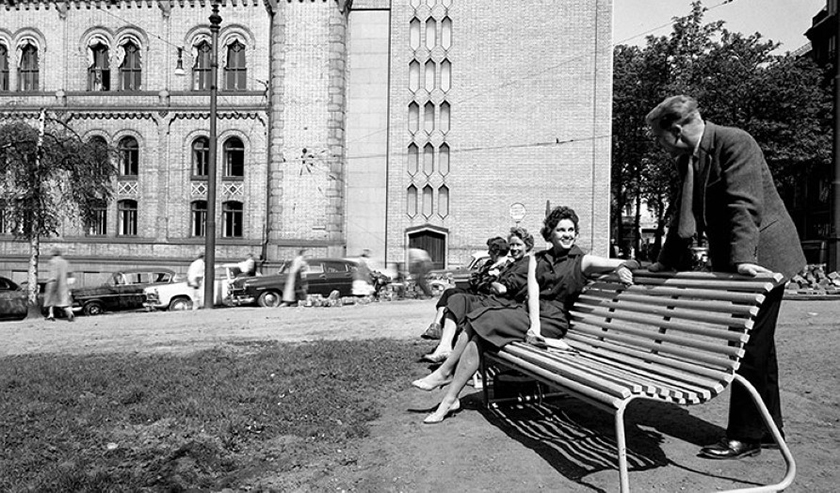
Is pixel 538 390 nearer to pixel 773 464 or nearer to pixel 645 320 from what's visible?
pixel 645 320

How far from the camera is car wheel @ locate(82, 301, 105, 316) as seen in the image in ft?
71.7

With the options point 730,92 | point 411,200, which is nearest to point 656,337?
point 411,200

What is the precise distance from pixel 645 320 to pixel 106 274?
104 feet

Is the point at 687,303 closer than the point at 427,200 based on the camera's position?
Yes

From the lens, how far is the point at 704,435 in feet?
15.6

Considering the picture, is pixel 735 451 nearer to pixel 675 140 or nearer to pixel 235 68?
pixel 675 140

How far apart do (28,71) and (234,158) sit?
11.0 m

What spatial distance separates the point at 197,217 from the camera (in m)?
32.6

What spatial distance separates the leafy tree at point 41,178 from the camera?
23156 millimetres

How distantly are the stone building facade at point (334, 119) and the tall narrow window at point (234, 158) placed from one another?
0.08 meters

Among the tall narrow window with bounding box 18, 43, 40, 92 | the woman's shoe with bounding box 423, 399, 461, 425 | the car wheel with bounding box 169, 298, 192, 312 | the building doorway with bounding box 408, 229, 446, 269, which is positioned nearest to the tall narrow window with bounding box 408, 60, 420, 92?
the building doorway with bounding box 408, 229, 446, 269

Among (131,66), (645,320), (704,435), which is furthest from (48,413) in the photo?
(131,66)

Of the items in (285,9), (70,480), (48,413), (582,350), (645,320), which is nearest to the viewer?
(70,480)

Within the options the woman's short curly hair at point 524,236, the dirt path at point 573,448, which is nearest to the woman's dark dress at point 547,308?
the dirt path at point 573,448
